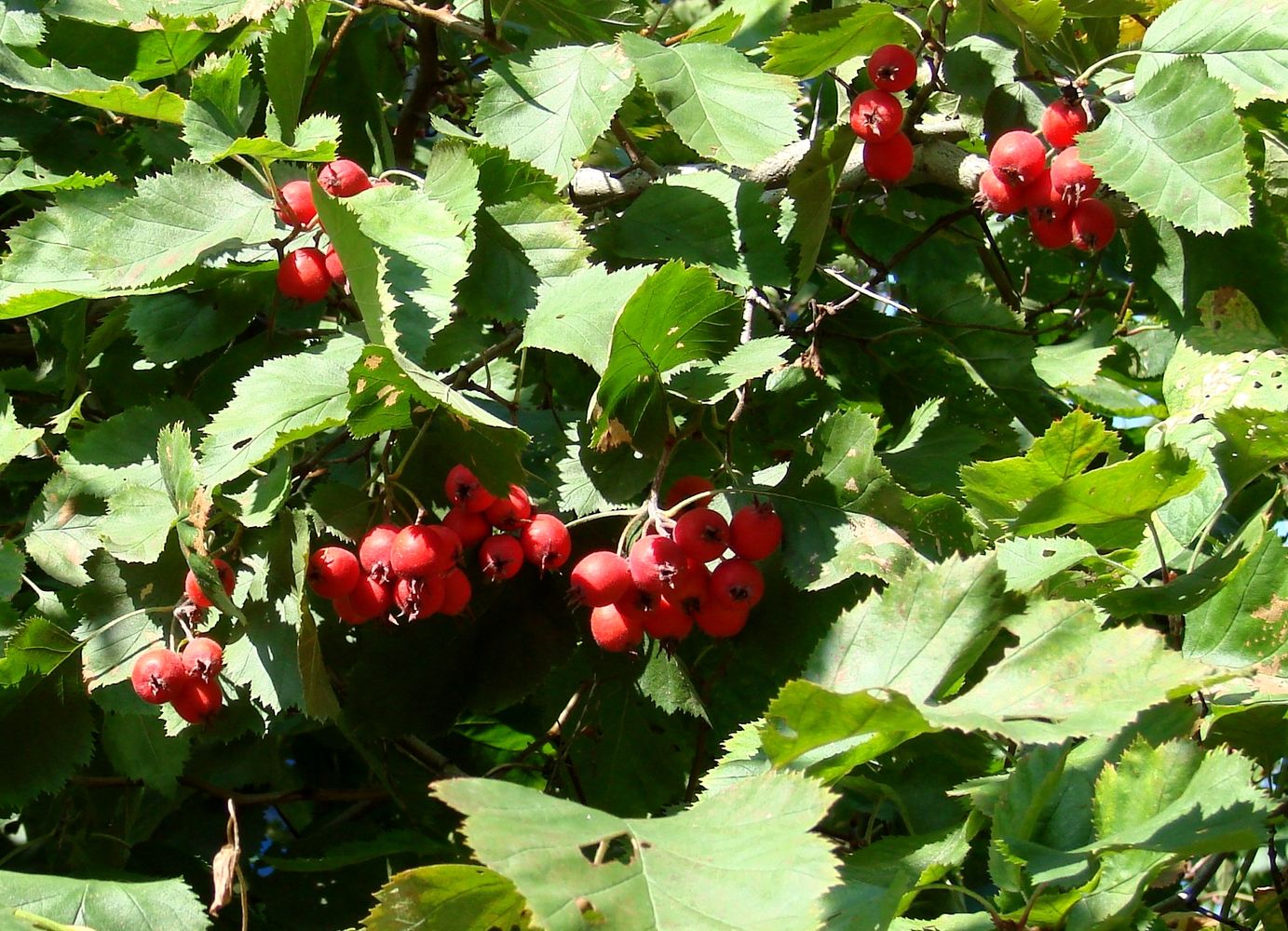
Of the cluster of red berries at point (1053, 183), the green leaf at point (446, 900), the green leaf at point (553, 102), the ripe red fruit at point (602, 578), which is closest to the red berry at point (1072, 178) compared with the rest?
the cluster of red berries at point (1053, 183)

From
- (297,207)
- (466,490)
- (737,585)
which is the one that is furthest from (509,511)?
(297,207)

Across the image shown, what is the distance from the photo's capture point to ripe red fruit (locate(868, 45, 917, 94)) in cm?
203

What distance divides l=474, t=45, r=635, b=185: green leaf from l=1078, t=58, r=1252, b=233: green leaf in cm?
76

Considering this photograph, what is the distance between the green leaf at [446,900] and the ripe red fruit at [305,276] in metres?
0.87

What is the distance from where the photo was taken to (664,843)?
4.02 ft

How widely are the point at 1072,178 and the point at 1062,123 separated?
0.11 metres

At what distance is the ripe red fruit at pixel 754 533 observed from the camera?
1675 millimetres

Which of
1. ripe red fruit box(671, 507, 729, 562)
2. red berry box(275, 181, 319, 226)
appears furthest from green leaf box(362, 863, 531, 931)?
red berry box(275, 181, 319, 226)

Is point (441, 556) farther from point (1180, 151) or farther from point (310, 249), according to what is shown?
point (1180, 151)

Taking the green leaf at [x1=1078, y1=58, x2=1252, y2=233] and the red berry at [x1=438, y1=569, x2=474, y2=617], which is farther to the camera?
the green leaf at [x1=1078, y1=58, x2=1252, y2=233]

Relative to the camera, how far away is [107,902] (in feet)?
Result: 5.67

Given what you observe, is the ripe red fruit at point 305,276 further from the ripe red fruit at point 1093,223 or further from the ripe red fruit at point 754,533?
the ripe red fruit at point 1093,223

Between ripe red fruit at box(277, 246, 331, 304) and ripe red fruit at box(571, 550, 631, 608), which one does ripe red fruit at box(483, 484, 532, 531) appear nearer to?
ripe red fruit at box(571, 550, 631, 608)

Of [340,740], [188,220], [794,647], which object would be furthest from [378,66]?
[794,647]
